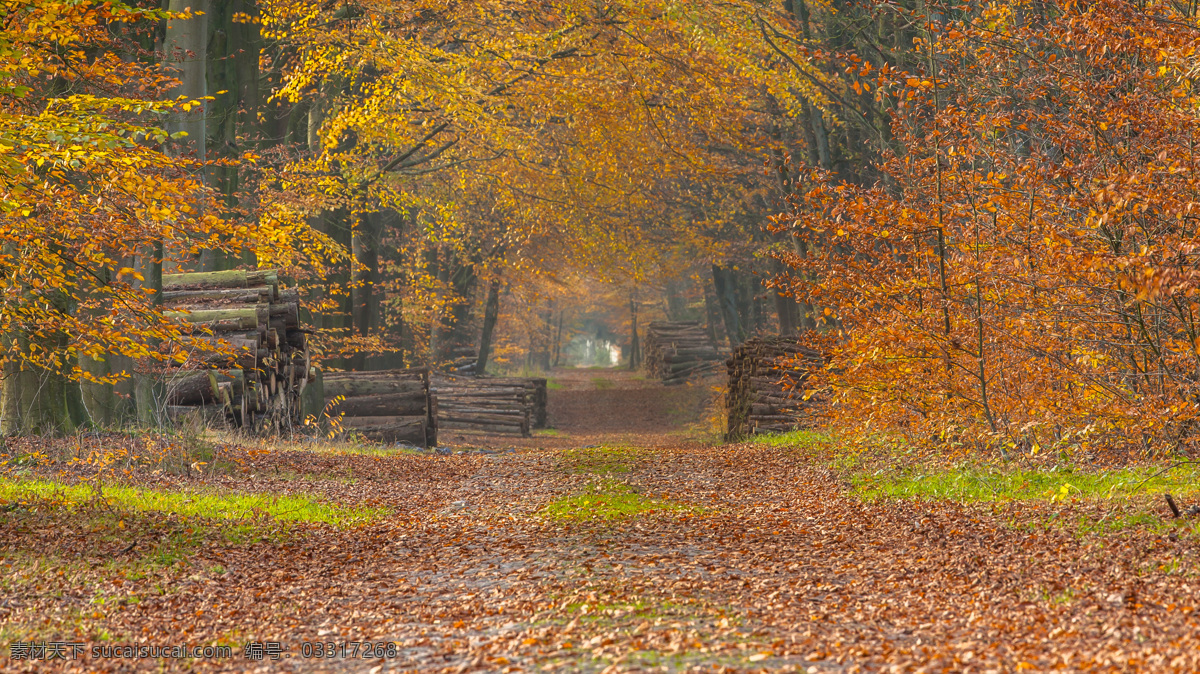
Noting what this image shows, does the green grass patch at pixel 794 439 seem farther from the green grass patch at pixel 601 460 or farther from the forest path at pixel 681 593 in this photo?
the forest path at pixel 681 593

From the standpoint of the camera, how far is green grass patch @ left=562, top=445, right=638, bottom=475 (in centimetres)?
1311

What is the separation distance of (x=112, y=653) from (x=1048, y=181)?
8.16 metres

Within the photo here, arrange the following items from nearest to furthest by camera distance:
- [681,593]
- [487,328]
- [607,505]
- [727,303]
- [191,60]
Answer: [681,593] → [607,505] → [191,60] → [487,328] → [727,303]

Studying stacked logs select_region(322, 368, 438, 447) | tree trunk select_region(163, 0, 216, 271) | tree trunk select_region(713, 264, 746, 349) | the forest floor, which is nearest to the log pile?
tree trunk select_region(713, 264, 746, 349)

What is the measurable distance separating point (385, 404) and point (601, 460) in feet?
21.7

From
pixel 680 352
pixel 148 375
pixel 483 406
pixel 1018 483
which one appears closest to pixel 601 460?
pixel 148 375

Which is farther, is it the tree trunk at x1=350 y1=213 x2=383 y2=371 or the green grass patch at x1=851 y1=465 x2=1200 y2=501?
the tree trunk at x1=350 y1=213 x2=383 y2=371

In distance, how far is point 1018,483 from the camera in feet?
29.7

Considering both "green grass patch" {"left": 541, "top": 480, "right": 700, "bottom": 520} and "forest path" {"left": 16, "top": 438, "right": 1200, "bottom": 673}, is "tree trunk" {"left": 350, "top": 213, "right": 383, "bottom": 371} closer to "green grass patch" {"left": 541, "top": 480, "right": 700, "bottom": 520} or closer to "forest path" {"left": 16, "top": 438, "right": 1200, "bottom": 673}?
"green grass patch" {"left": 541, "top": 480, "right": 700, "bottom": 520}

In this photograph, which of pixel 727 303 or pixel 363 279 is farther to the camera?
pixel 727 303

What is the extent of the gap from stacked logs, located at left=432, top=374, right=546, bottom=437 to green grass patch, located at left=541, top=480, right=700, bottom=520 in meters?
15.2

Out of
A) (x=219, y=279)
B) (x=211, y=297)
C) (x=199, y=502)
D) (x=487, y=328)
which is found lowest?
(x=199, y=502)

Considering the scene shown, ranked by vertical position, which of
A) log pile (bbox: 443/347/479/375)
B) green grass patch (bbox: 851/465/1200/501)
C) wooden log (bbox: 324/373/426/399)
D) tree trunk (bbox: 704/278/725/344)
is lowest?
green grass patch (bbox: 851/465/1200/501)

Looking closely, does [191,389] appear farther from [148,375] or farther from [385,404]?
[385,404]
